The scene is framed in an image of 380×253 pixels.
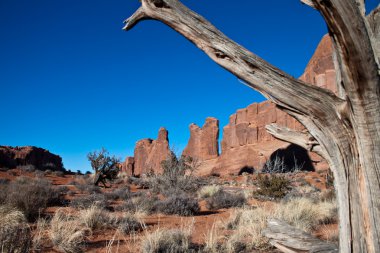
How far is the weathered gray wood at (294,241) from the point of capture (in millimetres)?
2934

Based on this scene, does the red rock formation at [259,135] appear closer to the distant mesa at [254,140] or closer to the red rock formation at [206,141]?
the distant mesa at [254,140]

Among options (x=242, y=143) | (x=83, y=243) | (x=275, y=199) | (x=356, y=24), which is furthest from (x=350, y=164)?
(x=242, y=143)

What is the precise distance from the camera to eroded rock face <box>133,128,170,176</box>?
224 ft

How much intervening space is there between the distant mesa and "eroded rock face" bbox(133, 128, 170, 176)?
1.76 meters

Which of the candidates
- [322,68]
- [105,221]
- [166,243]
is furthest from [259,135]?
[166,243]

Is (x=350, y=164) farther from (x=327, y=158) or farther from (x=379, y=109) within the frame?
(x=379, y=109)

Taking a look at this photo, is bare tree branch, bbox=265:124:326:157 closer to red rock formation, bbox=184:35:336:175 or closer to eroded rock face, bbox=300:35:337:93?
red rock formation, bbox=184:35:336:175

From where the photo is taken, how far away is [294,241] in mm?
3150

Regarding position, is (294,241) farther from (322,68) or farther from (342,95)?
(322,68)

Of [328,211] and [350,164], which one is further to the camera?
[328,211]

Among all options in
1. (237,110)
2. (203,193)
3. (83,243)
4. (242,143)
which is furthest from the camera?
(237,110)

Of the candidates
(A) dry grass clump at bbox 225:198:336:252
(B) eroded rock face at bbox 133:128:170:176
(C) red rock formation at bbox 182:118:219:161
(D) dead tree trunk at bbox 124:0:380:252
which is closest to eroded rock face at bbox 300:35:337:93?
(C) red rock formation at bbox 182:118:219:161

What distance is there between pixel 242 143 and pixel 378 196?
51127 mm

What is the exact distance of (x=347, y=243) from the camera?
7.10 ft
